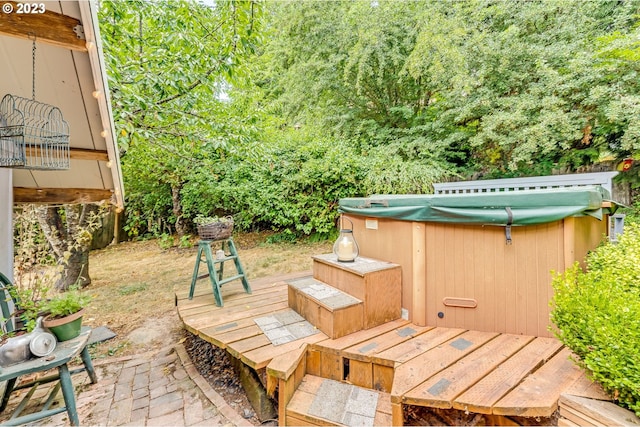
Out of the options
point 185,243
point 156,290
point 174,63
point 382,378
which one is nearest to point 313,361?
point 382,378

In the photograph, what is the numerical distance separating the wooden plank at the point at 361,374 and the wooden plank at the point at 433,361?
257mm

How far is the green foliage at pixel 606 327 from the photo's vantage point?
1144 mm

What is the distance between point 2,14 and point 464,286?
3.42 metres

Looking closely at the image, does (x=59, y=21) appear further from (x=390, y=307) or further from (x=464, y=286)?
(x=464, y=286)

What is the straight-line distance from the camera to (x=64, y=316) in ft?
6.25

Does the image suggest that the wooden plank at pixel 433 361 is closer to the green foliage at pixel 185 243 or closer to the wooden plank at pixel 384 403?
the wooden plank at pixel 384 403

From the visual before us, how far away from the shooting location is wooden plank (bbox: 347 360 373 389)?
185 cm

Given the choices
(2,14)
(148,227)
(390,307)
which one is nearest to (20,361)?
(2,14)

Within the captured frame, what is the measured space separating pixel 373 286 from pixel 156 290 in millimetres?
3745

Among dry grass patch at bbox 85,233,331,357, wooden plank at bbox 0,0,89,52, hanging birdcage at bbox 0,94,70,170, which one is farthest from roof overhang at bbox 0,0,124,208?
dry grass patch at bbox 85,233,331,357

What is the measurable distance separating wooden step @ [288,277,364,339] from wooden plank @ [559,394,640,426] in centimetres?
123

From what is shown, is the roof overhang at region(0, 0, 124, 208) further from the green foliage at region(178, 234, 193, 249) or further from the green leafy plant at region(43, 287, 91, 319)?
the green foliage at region(178, 234, 193, 249)

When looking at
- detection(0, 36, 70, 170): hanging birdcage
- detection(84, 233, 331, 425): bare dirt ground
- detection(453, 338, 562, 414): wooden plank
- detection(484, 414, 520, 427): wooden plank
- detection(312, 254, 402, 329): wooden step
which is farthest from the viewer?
detection(84, 233, 331, 425): bare dirt ground
